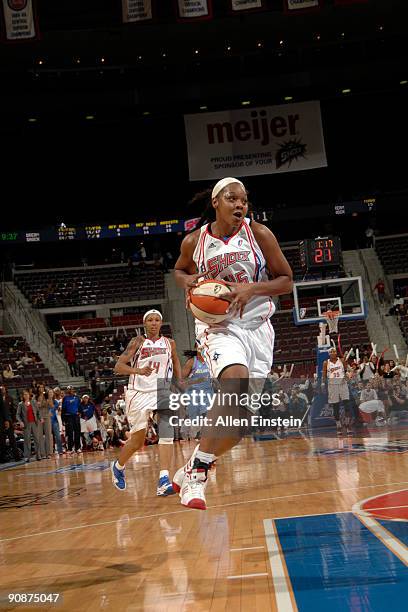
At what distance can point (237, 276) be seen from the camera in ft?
16.8

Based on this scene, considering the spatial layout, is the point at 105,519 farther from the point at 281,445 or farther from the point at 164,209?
the point at 164,209

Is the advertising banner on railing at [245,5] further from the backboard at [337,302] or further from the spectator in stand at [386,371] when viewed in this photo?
the spectator in stand at [386,371]

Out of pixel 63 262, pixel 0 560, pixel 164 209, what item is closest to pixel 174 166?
pixel 164 209

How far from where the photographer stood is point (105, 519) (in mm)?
7543

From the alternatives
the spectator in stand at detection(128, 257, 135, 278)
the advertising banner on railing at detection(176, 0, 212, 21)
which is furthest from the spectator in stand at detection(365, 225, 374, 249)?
the advertising banner on railing at detection(176, 0, 212, 21)

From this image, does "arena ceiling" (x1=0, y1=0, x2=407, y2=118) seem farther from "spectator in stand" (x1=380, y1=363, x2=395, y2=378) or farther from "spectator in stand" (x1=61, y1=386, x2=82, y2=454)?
"spectator in stand" (x1=380, y1=363, x2=395, y2=378)

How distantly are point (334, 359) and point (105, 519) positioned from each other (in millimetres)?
9428

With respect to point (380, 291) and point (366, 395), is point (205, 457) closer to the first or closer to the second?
point (366, 395)

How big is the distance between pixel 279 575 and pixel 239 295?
169cm

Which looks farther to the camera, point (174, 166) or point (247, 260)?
point (174, 166)

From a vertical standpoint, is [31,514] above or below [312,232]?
below

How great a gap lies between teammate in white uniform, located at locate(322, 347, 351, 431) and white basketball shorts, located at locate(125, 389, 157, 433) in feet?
23.9

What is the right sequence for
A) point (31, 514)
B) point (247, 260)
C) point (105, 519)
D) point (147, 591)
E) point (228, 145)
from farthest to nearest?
point (228, 145) → point (31, 514) → point (105, 519) → point (247, 260) → point (147, 591)

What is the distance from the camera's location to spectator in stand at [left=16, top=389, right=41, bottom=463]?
17.9 m
